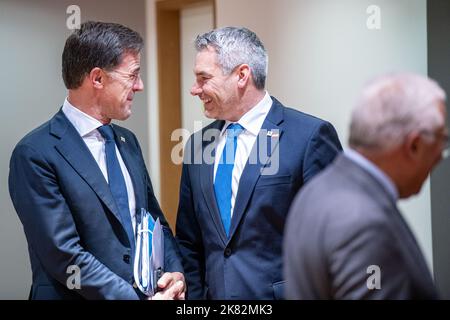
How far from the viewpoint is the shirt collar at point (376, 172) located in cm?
120

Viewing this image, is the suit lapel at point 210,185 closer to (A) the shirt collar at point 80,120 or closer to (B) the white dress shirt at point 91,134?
(B) the white dress shirt at point 91,134

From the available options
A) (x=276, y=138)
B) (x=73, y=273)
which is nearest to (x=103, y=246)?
(x=73, y=273)

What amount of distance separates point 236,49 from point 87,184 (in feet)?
2.09

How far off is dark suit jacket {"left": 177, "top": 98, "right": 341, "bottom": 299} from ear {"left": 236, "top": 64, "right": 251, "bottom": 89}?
12cm

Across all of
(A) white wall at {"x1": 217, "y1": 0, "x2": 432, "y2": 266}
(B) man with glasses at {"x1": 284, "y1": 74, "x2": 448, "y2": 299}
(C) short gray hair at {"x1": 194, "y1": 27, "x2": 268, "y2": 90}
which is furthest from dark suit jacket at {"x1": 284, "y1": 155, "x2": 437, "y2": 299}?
(A) white wall at {"x1": 217, "y1": 0, "x2": 432, "y2": 266}

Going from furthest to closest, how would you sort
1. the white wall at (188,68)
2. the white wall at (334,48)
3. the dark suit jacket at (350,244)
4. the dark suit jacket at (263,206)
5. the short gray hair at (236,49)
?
the white wall at (188,68), the white wall at (334,48), the short gray hair at (236,49), the dark suit jacket at (263,206), the dark suit jacket at (350,244)

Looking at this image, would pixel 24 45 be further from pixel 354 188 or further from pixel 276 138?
pixel 354 188

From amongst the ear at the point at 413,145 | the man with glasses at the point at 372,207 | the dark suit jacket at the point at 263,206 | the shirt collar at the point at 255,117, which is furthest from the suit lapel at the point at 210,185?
the ear at the point at 413,145

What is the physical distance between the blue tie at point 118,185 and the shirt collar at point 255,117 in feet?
1.37

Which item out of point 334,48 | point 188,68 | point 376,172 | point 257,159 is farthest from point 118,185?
point 188,68

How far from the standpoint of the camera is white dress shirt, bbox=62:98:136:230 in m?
1.98

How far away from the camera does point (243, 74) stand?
207 cm

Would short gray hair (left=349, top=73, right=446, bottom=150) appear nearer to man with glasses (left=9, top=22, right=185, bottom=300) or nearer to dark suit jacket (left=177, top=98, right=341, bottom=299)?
dark suit jacket (left=177, top=98, right=341, bottom=299)

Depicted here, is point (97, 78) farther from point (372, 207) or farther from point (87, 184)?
point (372, 207)
